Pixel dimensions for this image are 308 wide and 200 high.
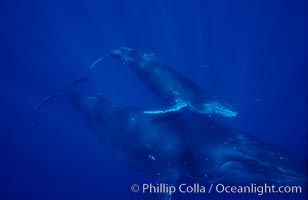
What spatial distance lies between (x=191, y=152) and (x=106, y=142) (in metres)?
3.46

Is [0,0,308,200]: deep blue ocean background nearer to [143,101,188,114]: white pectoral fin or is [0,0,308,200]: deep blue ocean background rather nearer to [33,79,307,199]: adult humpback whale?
[33,79,307,199]: adult humpback whale

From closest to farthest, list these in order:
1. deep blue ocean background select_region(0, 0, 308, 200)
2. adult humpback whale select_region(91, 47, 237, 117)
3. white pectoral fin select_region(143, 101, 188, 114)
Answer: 1. white pectoral fin select_region(143, 101, 188, 114)
2. adult humpback whale select_region(91, 47, 237, 117)
3. deep blue ocean background select_region(0, 0, 308, 200)

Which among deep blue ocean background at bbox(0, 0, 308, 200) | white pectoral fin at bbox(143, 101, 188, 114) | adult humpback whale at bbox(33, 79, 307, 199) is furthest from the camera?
deep blue ocean background at bbox(0, 0, 308, 200)

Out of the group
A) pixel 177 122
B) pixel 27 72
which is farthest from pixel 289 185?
pixel 27 72

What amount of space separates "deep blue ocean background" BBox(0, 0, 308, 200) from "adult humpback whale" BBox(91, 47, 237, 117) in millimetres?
5465

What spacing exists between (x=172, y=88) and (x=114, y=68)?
8.57 metres

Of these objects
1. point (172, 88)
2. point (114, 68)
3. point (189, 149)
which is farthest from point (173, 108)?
point (114, 68)

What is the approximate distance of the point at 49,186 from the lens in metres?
18.1

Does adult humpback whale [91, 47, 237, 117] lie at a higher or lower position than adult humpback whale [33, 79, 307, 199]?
higher

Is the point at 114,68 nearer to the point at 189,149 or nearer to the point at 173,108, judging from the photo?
the point at 173,108

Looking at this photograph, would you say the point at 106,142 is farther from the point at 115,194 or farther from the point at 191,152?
the point at 115,194

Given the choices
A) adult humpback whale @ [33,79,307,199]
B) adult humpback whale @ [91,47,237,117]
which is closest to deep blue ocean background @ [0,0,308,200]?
adult humpback whale @ [91,47,237,117]

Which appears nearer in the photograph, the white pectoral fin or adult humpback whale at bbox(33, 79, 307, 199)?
adult humpback whale at bbox(33, 79, 307, 199)

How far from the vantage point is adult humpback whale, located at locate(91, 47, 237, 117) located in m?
9.51
